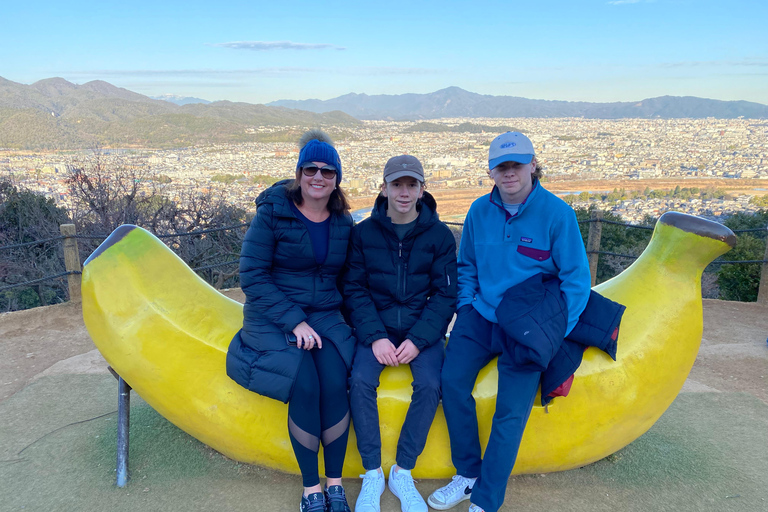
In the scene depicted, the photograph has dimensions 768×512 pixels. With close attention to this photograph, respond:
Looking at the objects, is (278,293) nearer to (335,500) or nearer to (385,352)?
(385,352)

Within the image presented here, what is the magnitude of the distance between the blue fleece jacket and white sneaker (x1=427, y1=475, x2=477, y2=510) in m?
0.69

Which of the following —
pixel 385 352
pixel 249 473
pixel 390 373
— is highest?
pixel 385 352

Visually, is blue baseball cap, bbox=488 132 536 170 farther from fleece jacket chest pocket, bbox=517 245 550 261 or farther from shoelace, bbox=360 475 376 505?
shoelace, bbox=360 475 376 505

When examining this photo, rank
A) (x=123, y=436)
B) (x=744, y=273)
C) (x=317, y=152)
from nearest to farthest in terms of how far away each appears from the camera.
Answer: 1. (x=317, y=152)
2. (x=123, y=436)
3. (x=744, y=273)

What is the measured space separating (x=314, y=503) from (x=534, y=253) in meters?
1.33

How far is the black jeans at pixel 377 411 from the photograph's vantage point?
2.06 metres

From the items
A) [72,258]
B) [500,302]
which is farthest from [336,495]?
[72,258]

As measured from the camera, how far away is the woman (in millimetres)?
2006

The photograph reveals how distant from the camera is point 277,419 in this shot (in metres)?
2.22

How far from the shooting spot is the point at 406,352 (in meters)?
2.13

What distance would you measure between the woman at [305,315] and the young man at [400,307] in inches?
3.2

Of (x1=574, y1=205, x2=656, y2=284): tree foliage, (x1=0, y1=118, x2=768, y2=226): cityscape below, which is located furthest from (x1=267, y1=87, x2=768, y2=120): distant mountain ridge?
(x1=574, y1=205, x2=656, y2=284): tree foliage

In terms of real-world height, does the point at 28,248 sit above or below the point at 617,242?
below

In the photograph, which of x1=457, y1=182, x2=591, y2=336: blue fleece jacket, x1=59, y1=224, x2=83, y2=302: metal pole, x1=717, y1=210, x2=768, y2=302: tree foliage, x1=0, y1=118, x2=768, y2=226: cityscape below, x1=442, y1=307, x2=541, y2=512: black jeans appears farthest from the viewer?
x1=0, y1=118, x2=768, y2=226: cityscape below
